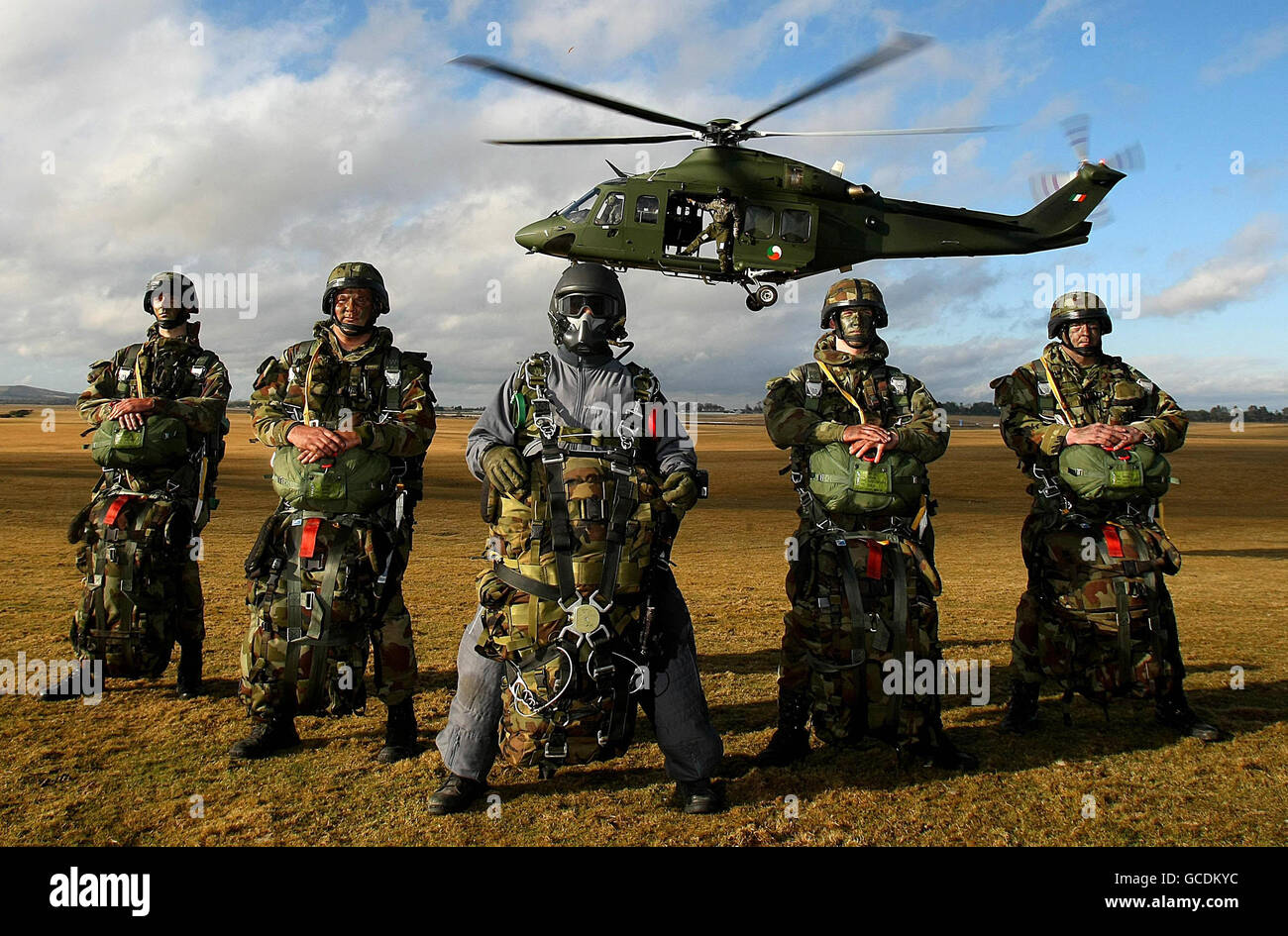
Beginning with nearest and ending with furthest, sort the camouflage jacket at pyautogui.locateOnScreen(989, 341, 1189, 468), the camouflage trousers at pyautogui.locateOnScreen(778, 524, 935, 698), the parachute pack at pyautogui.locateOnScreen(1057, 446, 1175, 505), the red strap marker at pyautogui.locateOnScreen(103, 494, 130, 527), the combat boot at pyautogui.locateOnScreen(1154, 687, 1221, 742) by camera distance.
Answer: the camouflage trousers at pyautogui.locateOnScreen(778, 524, 935, 698)
the combat boot at pyautogui.locateOnScreen(1154, 687, 1221, 742)
the parachute pack at pyautogui.locateOnScreen(1057, 446, 1175, 505)
the camouflage jacket at pyautogui.locateOnScreen(989, 341, 1189, 468)
the red strap marker at pyautogui.locateOnScreen(103, 494, 130, 527)

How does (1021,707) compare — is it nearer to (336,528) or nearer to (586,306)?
(586,306)

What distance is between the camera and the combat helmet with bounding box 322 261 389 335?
19.1 ft

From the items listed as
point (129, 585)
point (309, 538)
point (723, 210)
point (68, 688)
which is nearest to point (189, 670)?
point (129, 585)

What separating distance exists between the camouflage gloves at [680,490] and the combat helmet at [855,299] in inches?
81.5

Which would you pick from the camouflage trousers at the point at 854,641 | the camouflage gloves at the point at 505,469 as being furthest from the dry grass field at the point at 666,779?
the camouflage gloves at the point at 505,469

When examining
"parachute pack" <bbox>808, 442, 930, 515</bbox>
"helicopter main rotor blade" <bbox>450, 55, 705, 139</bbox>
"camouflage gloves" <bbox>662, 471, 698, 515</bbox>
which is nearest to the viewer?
"camouflage gloves" <bbox>662, 471, 698, 515</bbox>

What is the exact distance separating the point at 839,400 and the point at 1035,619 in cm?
248

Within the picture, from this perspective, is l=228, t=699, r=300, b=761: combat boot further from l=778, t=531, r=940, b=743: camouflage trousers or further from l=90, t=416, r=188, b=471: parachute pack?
l=778, t=531, r=940, b=743: camouflage trousers

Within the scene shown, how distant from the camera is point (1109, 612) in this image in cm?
611

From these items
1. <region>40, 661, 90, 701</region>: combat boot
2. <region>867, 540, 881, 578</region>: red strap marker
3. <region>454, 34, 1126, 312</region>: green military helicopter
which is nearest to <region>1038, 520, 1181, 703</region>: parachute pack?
<region>867, 540, 881, 578</region>: red strap marker

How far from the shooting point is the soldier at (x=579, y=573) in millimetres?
4602

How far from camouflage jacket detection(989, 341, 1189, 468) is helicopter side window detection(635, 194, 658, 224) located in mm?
13495

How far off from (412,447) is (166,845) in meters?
2.73

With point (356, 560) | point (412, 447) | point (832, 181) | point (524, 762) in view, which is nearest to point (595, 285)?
point (412, 447)
